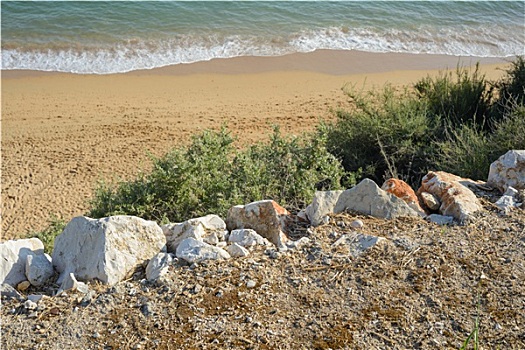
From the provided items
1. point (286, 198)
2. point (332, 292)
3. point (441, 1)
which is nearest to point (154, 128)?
point (286, 198)

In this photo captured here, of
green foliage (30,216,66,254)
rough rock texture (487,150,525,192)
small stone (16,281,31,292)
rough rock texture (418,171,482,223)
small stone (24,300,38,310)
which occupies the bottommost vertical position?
green foliage (30,216,66,254)

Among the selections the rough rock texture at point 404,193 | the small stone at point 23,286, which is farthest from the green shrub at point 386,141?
the small stone at point 23,286

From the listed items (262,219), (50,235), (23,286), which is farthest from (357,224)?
(50,235)

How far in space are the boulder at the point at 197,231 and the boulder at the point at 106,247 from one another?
119mm

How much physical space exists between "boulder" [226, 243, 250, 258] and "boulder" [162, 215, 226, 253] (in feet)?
0.67

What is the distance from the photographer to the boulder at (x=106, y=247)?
14.6 feet

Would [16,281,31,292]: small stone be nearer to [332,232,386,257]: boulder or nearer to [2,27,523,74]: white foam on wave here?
[332,232,386,257]: boulder

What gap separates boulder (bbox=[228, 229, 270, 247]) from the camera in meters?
4.80

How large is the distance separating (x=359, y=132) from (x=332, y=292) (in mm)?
4174

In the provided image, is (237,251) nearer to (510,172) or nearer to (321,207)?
(321,207)

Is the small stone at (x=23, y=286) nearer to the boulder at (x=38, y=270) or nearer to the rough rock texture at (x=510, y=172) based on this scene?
the boulder at (x=38, y=270)

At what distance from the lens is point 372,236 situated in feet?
15.9

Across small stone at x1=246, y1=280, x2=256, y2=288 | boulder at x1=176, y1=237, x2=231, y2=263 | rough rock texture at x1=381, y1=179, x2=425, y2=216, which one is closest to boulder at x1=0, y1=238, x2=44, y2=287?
boulder at x1=176, y1=237, x2=231, y2=263

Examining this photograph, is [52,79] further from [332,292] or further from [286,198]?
[332,292]
